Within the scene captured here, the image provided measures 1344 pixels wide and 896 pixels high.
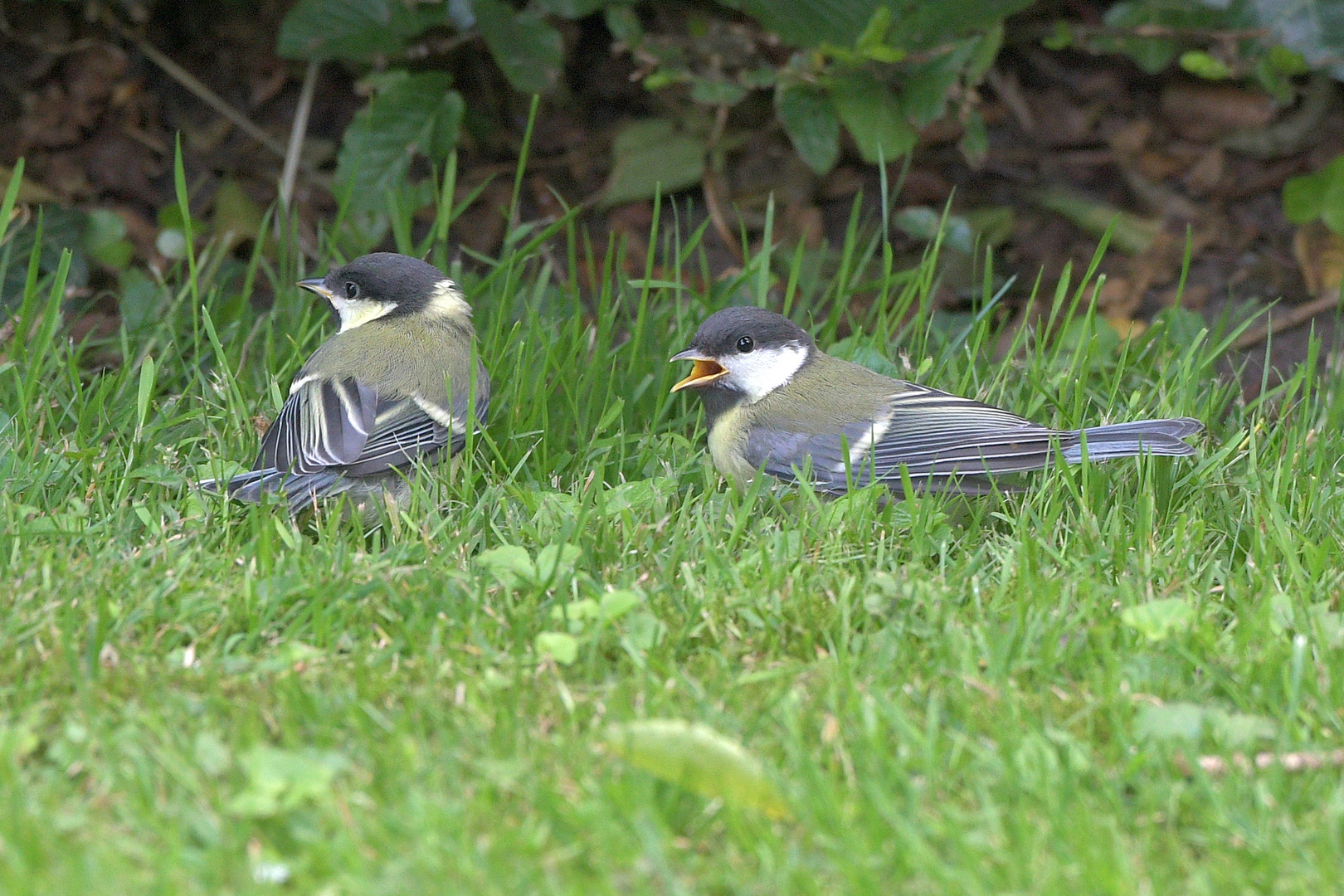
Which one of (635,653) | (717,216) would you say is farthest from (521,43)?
(635,653)

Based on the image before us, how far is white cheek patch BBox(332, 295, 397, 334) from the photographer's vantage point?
3863 millimetres

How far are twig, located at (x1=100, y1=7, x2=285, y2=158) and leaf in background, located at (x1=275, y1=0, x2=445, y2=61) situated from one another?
74 cm

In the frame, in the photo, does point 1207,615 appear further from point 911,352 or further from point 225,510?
point 225,510

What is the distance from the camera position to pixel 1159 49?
485 centimetres

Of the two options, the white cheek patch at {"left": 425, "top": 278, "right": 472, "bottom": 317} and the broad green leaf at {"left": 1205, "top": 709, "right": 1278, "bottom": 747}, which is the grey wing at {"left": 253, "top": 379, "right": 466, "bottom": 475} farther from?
the broad green leaf at {"left": 1205, "top": 709, "right": 1278, "bottom": 747}

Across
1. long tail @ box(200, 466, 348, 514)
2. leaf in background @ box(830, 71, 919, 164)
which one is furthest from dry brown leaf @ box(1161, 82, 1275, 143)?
long tail @ box(200, 466, 348, 514)

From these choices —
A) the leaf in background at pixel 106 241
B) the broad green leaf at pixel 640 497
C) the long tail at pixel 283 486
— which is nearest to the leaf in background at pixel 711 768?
the broad green leaf at pixel 640 497

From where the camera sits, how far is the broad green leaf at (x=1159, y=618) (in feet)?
8.50

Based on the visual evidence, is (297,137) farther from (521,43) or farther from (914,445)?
(914,445)

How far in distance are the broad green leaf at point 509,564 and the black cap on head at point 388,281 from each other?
117 centimetres

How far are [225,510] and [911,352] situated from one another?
1980 millimetres

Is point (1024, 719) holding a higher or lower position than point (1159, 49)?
lower

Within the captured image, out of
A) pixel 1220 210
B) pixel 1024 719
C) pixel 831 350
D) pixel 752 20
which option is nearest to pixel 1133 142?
pixel 1220 210

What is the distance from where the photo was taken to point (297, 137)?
200 inches
